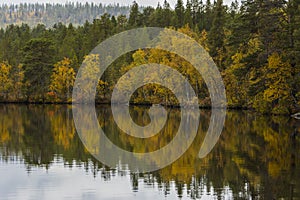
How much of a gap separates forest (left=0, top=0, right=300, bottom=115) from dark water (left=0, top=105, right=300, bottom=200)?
16.3 m

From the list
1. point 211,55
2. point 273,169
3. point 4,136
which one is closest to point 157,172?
point 273,169

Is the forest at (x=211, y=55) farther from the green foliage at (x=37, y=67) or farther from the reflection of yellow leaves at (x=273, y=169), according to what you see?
the reflection of yellow leaves at (x=273, y=169)

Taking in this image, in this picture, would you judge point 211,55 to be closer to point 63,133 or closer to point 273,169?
point 63,133

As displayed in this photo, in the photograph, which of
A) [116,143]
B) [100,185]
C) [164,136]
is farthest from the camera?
[164,136]

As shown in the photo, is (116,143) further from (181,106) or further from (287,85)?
(181,106)

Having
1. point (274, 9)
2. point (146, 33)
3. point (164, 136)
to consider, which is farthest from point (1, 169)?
point (146, 33)

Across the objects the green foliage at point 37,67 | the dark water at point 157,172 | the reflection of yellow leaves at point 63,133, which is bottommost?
the reflection of yellow leaves at point 63,133

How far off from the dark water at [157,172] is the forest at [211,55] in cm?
1626

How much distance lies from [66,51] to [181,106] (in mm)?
36578

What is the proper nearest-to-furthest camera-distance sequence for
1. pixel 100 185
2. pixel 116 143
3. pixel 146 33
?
pixel 100 185, pixel 116 143, pixel 146 33

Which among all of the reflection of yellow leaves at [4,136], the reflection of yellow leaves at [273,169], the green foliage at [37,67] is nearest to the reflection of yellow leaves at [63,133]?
the reflection of yellow leaves at [4,136]

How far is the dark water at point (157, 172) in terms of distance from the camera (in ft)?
54.1

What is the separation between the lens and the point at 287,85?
4694 centimetres

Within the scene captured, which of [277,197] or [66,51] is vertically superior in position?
[66,51]
